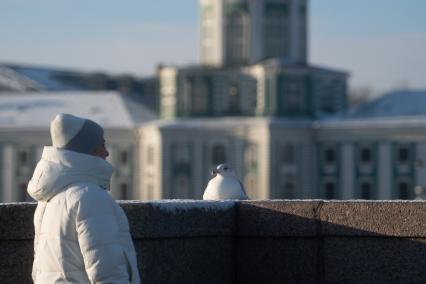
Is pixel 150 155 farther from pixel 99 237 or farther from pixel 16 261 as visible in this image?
pixel 99 237

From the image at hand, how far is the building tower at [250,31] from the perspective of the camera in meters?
61.8

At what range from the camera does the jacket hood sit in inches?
253

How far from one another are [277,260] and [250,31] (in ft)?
174

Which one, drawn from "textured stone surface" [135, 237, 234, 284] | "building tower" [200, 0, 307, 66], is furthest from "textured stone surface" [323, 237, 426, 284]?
"building tower" [200, 0, 307, 66]

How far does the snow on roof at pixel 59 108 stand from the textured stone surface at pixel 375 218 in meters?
53.7

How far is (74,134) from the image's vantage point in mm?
6504

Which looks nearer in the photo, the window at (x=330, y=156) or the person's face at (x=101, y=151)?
the person's face at (x=101, y=151)

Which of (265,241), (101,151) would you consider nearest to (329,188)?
(265,241)

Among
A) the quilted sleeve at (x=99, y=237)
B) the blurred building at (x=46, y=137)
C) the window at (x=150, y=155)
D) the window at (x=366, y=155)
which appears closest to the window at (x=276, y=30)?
the window at (x=366, y=155)

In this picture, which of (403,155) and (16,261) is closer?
(16,261)

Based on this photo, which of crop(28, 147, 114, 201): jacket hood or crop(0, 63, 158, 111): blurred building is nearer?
crop(28, 147, 114, 201): jacket hood

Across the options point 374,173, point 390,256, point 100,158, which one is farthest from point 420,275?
point 374,173

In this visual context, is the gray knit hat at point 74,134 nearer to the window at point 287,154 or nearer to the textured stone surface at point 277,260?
the textured stone surface at point 277,260

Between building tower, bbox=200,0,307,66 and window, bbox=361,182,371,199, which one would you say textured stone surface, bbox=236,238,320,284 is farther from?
building tower, bbox=200,0,307,66
